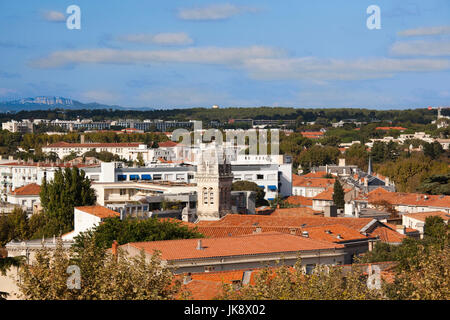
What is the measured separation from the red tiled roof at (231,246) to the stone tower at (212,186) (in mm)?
9635

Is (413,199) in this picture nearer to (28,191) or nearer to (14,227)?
(14,227)

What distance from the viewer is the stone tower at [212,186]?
3881cm

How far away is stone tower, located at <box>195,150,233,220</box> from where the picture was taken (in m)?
38.8

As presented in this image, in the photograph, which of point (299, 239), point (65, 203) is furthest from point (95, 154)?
point (299, 239)

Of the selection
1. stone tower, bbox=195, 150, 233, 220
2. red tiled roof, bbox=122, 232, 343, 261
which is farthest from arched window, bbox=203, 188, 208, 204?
red tiled roof, bbox=122, 232, 343, 261

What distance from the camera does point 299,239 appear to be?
2909cm

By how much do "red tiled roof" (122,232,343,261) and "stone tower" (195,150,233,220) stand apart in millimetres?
9635

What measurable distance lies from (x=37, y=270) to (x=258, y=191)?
46779 millimetres

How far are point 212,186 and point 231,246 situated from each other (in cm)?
1233

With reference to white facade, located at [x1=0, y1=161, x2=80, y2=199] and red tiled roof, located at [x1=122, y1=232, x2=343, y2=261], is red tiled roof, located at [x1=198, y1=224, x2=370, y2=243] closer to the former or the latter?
red tiled roof, located at [x1=122, y1=232, x2=343, y2=261]

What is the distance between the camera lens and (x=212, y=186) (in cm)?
3888

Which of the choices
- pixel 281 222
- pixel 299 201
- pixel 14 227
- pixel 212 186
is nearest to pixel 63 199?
pixel 14 227

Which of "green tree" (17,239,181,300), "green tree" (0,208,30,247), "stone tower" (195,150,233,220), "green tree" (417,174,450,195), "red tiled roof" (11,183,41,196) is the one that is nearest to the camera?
"green tree" (17,239,181,300)
